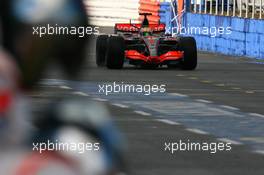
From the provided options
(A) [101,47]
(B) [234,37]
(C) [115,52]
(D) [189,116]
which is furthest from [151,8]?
(D) [189,116]

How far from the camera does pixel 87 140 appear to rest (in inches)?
70.6

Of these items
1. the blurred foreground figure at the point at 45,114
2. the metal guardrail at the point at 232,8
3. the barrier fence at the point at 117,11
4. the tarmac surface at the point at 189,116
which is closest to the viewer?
the blurred foreground figure at the point at 45,114

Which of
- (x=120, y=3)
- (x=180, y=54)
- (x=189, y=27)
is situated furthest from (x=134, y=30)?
(x=120, y=3)

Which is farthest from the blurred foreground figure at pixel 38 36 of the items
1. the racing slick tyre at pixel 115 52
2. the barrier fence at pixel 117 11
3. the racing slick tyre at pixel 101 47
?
the barrier fence at pixel 117 11

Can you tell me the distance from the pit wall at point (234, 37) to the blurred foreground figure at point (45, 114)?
142 ft

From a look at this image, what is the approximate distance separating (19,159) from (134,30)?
3453 cm

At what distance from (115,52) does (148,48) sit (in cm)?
137

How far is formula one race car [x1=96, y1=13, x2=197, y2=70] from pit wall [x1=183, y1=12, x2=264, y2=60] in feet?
31.0

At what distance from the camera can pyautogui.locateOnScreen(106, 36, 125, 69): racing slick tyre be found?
3466 cm

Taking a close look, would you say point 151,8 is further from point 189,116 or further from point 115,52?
point 189,116

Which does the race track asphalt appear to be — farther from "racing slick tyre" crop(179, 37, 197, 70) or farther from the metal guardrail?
the metal guardrail

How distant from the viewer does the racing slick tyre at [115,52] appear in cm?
3466

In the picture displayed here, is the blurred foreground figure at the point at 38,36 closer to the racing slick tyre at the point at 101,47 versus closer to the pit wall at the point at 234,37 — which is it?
the racing slick tyre at the point at 101,47

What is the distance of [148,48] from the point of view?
3594 centimetres
